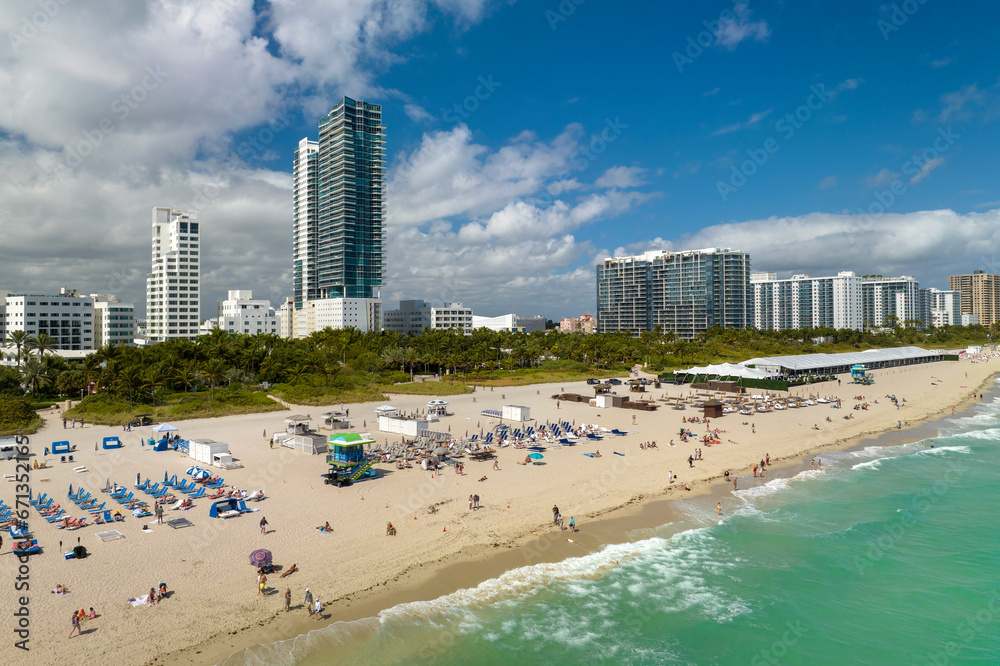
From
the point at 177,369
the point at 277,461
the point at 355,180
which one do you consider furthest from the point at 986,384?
the point at 355,180

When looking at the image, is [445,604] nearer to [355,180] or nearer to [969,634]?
[969,634]

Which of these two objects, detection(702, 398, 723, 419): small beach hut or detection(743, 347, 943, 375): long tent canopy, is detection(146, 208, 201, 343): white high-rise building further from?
detection(743, 347, 943, 375): long tent canopy

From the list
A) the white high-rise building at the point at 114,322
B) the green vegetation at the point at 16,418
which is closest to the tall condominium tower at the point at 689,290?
the white high-rise building at the point at 114,322

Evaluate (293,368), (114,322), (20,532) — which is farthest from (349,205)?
(20,532)

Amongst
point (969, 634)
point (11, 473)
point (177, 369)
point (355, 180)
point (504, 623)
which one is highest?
point (355, 180)

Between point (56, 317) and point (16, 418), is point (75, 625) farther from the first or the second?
point (56, 317)
